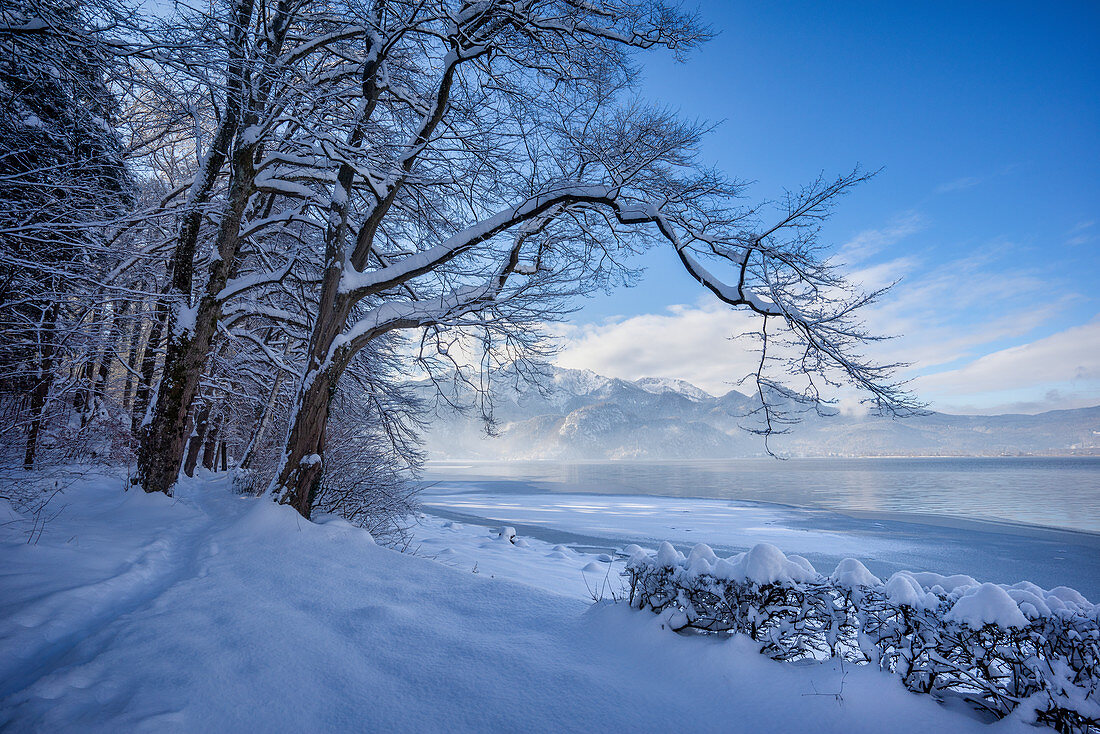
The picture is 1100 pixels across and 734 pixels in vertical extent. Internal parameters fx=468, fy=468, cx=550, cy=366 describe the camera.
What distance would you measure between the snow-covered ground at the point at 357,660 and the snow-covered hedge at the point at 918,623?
0.52ft

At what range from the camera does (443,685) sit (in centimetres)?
264

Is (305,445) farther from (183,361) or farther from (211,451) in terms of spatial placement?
(211,451)

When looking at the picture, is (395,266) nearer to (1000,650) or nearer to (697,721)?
(697,721)

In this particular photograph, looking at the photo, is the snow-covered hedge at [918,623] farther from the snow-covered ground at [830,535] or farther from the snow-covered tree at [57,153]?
the snow-covered ground at [830,535]

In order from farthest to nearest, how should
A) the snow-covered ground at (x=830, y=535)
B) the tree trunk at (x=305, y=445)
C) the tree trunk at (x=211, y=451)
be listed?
1. the tree trunk at (x=211, y=451)
2. the snow-covered ground at (x=830, y=535)
3. the tree trunk at (x=305, y=445)

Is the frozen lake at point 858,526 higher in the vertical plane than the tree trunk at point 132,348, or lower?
lower

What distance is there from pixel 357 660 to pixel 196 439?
56.9 feet

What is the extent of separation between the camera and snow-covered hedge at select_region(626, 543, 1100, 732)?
2270 mm

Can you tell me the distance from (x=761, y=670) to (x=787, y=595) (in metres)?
0.47

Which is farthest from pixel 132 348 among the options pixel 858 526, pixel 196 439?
pixel 858 526

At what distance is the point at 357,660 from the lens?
9.30 ft

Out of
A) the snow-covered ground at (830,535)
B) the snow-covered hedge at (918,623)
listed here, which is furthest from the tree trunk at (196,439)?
the snow-covered hedge at (918,623)

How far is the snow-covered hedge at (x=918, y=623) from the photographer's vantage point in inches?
89.4

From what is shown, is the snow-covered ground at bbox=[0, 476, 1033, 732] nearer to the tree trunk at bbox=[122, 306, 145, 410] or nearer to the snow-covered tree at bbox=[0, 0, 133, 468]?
the snow-covered tree at bbox=[0, 0, 133, 468]
